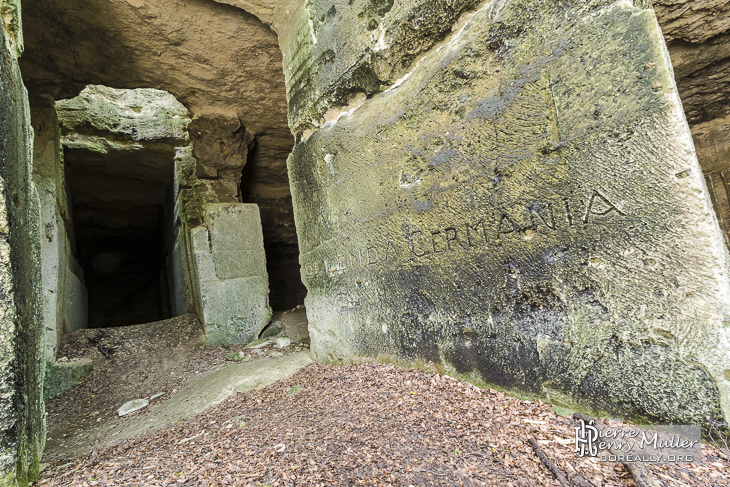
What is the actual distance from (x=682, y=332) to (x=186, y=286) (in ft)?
15.1

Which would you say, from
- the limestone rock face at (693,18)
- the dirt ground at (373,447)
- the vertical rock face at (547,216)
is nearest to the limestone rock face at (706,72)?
the limestone rock face at (693,18)

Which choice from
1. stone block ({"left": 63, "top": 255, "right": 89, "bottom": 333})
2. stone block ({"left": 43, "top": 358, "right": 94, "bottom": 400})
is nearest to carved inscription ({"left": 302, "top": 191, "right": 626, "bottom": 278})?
stone block ({"left": 43, "top": 358, "right": 94, "bottom": 400})

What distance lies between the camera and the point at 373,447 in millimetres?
1149

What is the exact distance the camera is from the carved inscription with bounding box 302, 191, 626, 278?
1191 millimetres

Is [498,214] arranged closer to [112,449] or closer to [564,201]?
[564,201]

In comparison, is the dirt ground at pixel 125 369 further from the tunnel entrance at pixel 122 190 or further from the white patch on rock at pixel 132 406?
the tunnel entrance at pixel 122 190

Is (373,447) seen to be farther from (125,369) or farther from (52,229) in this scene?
(52,229)

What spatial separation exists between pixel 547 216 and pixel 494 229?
20cm

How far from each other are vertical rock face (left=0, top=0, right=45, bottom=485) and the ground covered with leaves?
212mm

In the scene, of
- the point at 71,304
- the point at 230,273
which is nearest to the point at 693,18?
the point at 230,273

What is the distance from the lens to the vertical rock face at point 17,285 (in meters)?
1.04

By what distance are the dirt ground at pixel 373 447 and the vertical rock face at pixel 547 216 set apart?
6.2 inches

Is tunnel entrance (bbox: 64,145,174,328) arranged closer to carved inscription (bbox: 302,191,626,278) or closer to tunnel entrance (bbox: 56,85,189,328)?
tunnel entrance (bbox: 56,85,189,328)

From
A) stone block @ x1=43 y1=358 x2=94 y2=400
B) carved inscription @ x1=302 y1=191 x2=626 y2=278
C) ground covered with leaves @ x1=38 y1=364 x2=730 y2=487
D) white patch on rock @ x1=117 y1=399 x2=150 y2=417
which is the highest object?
carved inscription @ x1=302 y1=191 x2=626 y2=278
